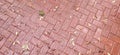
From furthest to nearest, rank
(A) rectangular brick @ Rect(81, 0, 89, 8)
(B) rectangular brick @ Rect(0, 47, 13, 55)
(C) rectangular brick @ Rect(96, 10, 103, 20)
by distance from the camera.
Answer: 1. (A) rectangular brick @ Rect(81, 0, 89, 8)
2. (C) rectangular brick @ Rect(96, 10, 103, 20)
3. (B) rectangular brick @ Rect(0, 47, 13, 55)

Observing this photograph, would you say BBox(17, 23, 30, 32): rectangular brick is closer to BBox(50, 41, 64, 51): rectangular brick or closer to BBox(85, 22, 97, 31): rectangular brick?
BBox(50, 41, 64, 51): rectangular brick

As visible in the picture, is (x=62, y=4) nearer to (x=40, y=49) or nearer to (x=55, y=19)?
(x=55, y=19)

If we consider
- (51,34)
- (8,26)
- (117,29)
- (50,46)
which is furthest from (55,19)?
(117,29)

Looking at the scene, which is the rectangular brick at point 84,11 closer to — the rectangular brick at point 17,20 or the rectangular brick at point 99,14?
the rectangular brick at point 99,14

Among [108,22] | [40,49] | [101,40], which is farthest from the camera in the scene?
[108,22]

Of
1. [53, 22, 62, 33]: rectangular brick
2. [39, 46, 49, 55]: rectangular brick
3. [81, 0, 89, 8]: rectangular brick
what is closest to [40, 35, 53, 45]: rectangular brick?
[39, 46, 49, 55]: rectangular brick

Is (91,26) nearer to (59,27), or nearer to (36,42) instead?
(59,27)

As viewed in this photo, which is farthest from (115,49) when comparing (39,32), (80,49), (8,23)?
(8,23)

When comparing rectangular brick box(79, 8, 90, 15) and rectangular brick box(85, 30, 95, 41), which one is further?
rectangular brick box(79, 8, 90, 15)
